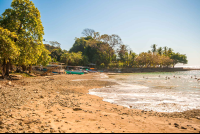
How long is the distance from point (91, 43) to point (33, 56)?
164ft

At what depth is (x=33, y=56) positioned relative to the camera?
18.8 metres

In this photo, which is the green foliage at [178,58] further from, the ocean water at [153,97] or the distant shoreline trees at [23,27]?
the distant shoreline trees at [23,27]

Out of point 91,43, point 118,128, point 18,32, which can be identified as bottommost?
point 118,128

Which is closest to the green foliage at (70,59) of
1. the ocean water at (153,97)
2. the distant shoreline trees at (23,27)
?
the distant shoreline trees at (23,27)

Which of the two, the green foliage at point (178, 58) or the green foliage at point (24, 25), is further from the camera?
the green foliage at point (178, 58)

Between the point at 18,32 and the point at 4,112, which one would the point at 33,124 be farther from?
the point at 18,32

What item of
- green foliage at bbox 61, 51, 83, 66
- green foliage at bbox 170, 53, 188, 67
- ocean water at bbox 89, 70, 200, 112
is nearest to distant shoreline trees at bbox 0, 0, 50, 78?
ocean water at bbox 89, 70, 200, 112

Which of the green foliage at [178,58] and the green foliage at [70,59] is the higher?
the green foliage at [178,58]

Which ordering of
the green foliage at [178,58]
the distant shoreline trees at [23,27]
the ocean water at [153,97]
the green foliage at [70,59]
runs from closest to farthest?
the ocean water at [153,97]
the distant shoreline trees at [23,27]
the green foliage at [70,59]
the green foliage at [178,58]

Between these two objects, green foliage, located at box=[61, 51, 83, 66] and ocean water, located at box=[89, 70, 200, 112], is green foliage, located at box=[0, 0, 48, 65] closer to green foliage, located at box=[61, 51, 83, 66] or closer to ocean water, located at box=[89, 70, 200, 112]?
ocean water, located at box=[89, 70, 200, 112]

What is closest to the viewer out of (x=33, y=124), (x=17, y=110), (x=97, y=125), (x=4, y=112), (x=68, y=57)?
(x=33, y=124)

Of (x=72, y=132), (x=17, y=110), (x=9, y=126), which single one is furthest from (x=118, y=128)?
(x=17, y=110)

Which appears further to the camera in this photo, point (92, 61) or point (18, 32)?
point (92, 61)

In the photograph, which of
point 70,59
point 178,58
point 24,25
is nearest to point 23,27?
point 24,25
